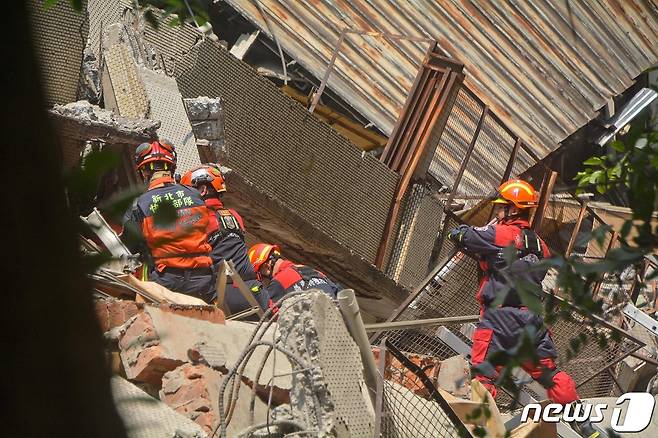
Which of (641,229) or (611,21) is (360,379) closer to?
(641,229)

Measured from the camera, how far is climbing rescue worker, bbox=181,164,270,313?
7.97 meters

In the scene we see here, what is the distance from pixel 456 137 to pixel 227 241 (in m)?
4.11

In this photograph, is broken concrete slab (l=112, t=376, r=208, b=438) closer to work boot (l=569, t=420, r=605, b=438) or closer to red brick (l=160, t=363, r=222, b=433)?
red brick (l=160, t=363, r=222, b=433)

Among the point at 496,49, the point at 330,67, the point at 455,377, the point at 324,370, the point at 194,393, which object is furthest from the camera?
the point at 496,49

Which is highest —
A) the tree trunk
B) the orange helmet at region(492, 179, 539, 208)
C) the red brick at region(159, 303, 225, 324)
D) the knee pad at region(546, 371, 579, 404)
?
the orange helmet at region(492, 179, 539, 208)

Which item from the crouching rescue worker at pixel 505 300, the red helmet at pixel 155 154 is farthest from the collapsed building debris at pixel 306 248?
the red helmet at pixel 155 154

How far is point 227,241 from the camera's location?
804 cm

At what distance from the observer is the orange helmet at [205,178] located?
26.2 ft

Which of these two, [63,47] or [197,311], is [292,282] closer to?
[197,311]

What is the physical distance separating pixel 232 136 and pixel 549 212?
3520 millimetres

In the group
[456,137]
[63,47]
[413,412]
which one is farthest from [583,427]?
[63,47]

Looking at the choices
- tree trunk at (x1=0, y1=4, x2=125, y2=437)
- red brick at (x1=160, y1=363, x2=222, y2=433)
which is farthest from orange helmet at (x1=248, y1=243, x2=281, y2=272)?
tree trunk at (x1=0, y1=4, x2=125, y2=437)

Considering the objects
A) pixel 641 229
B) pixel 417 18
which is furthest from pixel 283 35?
pixel 641 229

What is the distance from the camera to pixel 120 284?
22.3 feet
